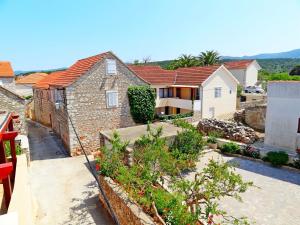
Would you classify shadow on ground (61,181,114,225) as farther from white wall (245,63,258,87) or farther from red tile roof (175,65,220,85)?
white wall (245,63,258,87)

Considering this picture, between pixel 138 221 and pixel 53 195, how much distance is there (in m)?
7.88

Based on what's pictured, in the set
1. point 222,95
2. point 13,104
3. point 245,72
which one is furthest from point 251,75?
point 13,104

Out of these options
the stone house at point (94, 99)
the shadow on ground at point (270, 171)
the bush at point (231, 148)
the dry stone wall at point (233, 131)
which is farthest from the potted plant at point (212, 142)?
the stone house at point (94, 99)

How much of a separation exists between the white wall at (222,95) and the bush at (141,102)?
7667 millimetres

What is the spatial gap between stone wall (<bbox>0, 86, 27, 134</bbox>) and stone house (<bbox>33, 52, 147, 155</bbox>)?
3.53m

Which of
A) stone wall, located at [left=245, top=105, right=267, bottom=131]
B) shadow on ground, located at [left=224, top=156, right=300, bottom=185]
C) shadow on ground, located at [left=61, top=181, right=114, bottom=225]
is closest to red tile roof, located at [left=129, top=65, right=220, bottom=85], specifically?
stone wall, located at [left=245, top=105, right=267, bottom=131]

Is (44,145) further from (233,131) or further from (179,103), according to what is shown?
(233,131)

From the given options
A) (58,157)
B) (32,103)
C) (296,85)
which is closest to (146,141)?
(58,157)

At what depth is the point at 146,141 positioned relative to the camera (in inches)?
575

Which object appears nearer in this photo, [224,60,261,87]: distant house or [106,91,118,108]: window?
[106,91,118,108]: window

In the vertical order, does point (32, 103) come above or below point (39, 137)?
above

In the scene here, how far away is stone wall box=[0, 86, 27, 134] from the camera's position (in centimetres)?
2209

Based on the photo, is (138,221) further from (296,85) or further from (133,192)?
(296,85)

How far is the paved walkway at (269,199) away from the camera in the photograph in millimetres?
10531
